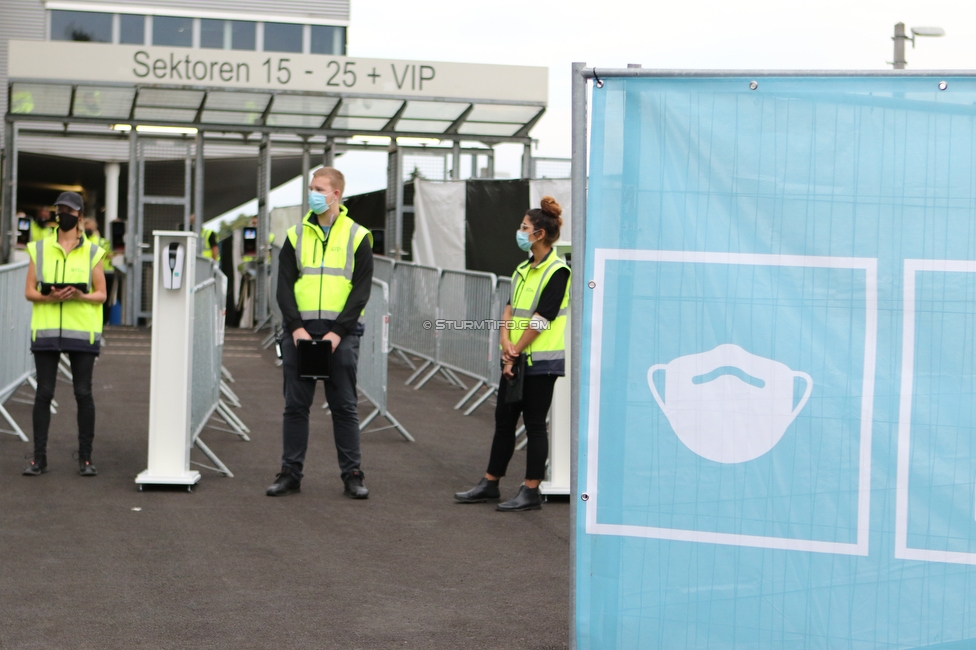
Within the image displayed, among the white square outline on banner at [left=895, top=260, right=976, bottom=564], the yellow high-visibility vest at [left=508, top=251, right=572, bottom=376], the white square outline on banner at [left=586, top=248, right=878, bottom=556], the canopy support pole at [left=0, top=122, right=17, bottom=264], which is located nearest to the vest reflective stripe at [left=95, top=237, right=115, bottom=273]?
the canopy support pole at [left=0, top=122, right=17, bottom=264]

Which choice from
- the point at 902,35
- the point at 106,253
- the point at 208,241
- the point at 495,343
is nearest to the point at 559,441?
the point at 495,343

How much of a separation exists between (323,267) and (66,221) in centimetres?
195

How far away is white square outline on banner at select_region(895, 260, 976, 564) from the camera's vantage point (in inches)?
130

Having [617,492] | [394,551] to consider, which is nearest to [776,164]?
[617,492]

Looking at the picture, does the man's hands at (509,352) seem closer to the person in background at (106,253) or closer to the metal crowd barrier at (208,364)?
the metal crowd barrier at (208,364)

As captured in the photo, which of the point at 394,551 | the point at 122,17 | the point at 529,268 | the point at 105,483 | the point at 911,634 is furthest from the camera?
the point at 122,17

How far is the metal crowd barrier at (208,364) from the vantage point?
27.0 ft

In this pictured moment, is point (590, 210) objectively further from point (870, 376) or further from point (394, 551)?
point (394, 551)

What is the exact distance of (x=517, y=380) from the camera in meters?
7.13

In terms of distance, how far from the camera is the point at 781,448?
3395 millimetres

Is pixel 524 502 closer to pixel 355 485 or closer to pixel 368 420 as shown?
pixel 355 485

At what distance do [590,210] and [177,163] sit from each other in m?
18.5

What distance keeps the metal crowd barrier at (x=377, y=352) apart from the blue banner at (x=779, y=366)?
6.35 metres

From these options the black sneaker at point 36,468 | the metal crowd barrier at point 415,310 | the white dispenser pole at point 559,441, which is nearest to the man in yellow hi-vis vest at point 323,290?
the white dispenser pole at point 559,441
